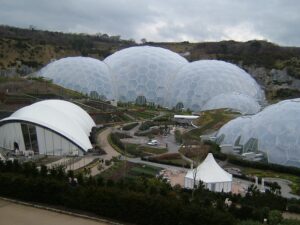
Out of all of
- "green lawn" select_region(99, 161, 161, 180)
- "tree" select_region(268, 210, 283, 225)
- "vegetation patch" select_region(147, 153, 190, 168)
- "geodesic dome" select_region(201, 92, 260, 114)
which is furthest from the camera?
"geodesic dome" select_region(201, 92, 260, 114)

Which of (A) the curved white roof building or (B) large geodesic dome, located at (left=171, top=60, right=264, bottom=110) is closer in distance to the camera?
(A) the curved white roof building

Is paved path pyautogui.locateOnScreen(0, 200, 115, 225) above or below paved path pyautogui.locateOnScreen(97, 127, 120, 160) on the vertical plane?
below

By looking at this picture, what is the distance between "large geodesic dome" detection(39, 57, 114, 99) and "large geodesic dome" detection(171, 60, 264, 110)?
36.7 ft

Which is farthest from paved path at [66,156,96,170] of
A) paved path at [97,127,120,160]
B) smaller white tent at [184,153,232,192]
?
smaller white tent at [184,153,232,192]

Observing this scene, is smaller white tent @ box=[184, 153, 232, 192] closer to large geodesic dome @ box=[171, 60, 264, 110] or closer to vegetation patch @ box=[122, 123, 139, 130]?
vegetation patch @ box=[122, 123, 139, 130]

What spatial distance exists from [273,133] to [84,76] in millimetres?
43000

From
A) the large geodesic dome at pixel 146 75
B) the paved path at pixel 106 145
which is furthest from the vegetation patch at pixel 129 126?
the large geodesic dome at pixel 146 75

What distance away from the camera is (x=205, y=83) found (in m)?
70.8

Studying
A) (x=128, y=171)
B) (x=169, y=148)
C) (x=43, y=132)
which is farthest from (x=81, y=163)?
(x=169, y=148)

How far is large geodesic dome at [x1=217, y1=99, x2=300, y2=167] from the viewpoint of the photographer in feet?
122

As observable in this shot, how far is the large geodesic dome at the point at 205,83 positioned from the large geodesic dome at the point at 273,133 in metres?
27.5

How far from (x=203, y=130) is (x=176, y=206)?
3323 cm

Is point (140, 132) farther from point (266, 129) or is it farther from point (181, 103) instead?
point (181, 103)

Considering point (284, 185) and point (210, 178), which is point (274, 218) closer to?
point (210, 178)
